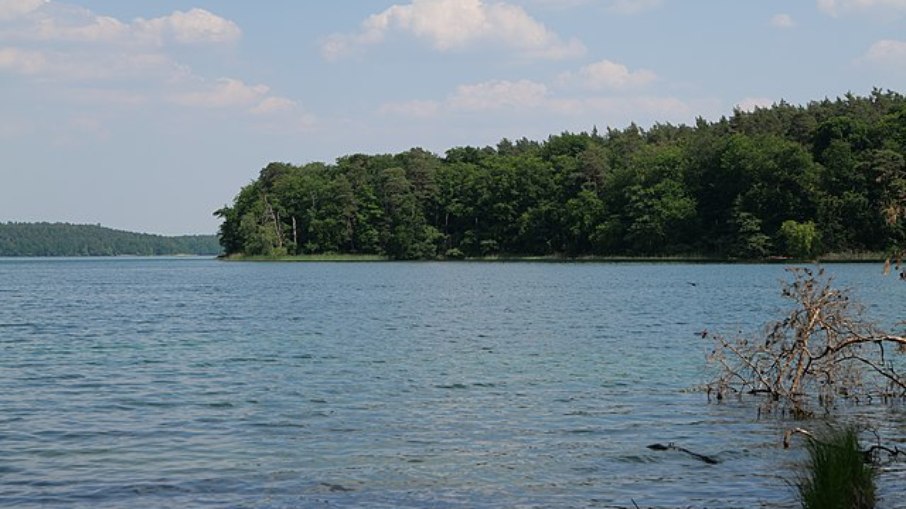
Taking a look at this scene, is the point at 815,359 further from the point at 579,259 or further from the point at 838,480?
the point at 579,259

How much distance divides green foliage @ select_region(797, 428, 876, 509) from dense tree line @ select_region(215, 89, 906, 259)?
336 feet

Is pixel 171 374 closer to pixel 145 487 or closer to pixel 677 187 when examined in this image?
pixel 145 487

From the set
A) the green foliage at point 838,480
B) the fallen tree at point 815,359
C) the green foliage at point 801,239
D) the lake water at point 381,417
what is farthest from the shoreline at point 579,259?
the green foliage at point 838,480

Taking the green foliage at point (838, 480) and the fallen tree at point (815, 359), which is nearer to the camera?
the green foliage at point (838, 480)

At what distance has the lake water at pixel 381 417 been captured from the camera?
14375 millimetres

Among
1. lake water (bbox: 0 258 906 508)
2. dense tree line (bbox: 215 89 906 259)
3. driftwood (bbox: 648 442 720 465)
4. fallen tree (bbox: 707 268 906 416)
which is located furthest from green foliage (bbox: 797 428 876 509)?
dense tree line (bbox: 215 89 906 259)

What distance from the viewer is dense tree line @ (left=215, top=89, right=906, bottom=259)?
122m

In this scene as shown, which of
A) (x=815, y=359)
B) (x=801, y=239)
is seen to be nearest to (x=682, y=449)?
(x=815, y=359)

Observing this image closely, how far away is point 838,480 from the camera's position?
10.4 metres

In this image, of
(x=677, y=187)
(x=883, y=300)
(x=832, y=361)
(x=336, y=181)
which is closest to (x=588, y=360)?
(x=832, y=361)

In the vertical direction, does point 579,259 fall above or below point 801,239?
below

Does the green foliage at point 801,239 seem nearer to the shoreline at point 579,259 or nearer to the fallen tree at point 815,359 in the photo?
the shoreline at point 579,259

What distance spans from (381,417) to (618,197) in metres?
135

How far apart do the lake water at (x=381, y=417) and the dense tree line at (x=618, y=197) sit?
81.0 m
